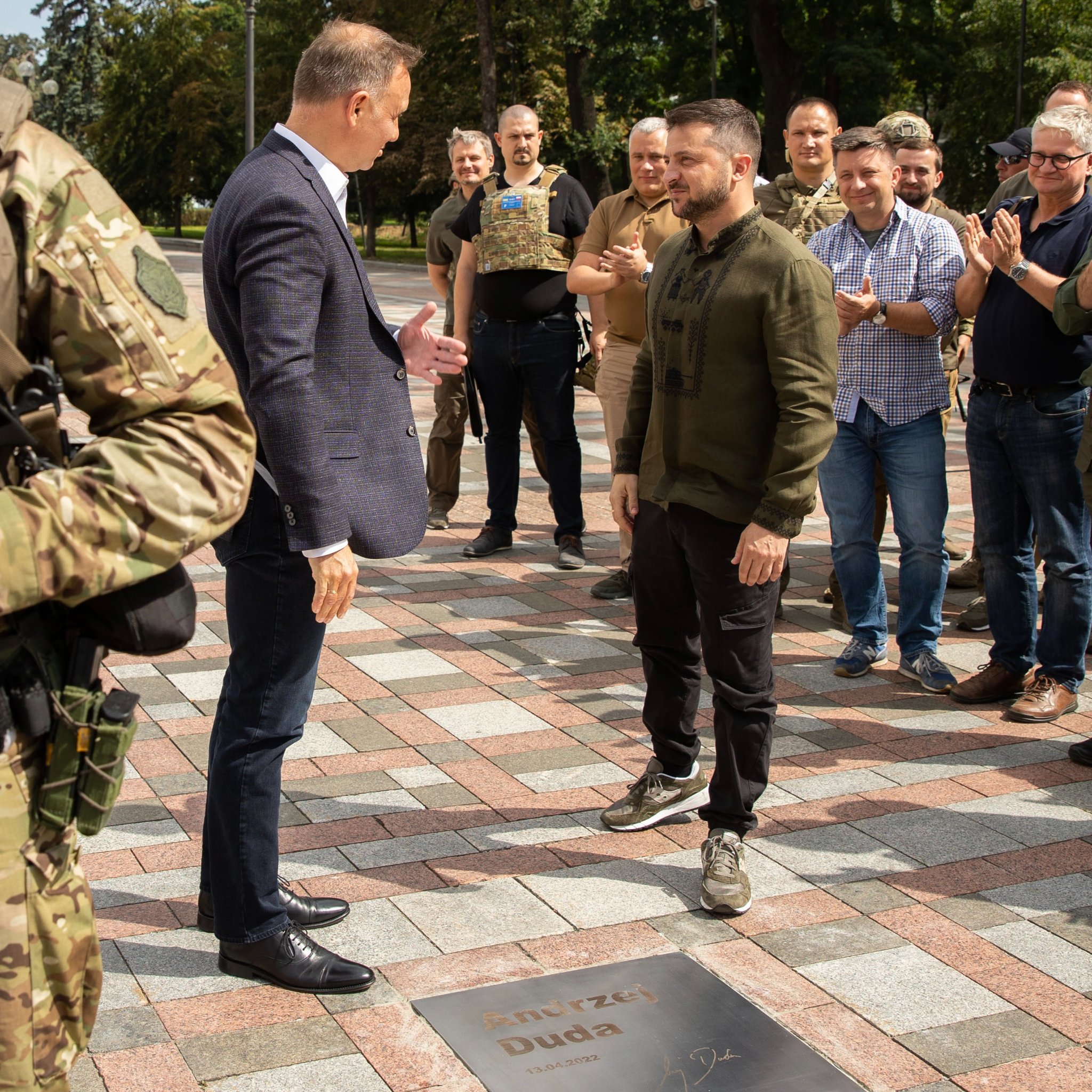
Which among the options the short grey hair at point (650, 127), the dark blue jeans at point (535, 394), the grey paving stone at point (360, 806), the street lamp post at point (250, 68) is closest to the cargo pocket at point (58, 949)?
the grey paving stone at point (360, 806)

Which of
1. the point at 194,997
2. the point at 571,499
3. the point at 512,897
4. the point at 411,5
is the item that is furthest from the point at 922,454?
the point at 411,5

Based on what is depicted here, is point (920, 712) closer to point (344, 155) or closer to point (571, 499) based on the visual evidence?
point (571, 499)

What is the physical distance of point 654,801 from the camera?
4.24 metres

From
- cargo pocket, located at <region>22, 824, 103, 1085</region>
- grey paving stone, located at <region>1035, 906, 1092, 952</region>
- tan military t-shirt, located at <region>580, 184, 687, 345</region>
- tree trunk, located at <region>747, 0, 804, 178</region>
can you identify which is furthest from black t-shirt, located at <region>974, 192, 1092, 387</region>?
tree trunk, located at <region>747, 0, 804, 178</region>

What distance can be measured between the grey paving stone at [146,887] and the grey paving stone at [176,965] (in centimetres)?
20

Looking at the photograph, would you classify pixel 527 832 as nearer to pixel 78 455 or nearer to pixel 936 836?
pixel 936 836

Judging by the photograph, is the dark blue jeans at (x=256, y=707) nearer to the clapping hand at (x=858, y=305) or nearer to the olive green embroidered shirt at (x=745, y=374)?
the olive green embroidered shirt at (x=745, y=374)

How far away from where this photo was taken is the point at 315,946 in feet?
10.8

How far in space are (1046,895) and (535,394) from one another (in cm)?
435

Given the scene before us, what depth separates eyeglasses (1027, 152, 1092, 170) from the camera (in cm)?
509

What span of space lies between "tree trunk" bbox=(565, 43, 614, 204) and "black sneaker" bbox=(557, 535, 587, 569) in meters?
35.2

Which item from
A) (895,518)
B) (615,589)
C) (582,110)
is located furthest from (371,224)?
(895,518)

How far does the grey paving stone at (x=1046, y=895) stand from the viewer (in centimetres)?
374

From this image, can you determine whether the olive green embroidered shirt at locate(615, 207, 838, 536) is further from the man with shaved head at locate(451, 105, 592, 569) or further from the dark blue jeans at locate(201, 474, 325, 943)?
the man with shaved head at locate(451, 105, 592, 569)
